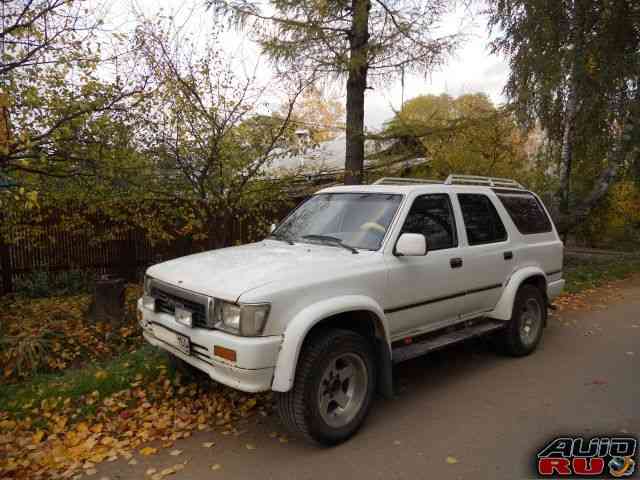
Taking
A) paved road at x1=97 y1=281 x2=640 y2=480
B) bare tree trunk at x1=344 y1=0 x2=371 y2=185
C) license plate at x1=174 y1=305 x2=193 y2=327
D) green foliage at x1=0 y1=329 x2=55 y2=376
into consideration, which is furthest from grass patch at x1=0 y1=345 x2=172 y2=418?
bare tree trunk at x1=344 y1=0 x2=371 y2=185

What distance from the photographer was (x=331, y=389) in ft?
11.9

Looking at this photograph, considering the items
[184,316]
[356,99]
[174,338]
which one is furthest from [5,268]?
[356,99]

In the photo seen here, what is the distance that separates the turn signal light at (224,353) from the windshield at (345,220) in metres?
1.51

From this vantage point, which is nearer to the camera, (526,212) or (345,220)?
(345,220)

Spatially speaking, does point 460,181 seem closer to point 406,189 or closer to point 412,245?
point 406,189

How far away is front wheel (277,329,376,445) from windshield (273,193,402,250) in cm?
96

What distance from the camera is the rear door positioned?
4.75 m

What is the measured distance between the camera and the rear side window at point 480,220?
4.88 m

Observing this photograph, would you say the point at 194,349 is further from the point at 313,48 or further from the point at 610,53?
the point at 610,53

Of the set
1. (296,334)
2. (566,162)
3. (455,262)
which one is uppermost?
(566,162)

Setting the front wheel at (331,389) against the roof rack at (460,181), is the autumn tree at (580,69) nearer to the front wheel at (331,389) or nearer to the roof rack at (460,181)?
the roof rack at (460,181)

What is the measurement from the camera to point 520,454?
3.44 meters

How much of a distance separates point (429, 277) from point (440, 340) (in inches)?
25.8

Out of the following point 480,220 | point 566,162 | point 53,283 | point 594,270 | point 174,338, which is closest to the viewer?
point 174,338
